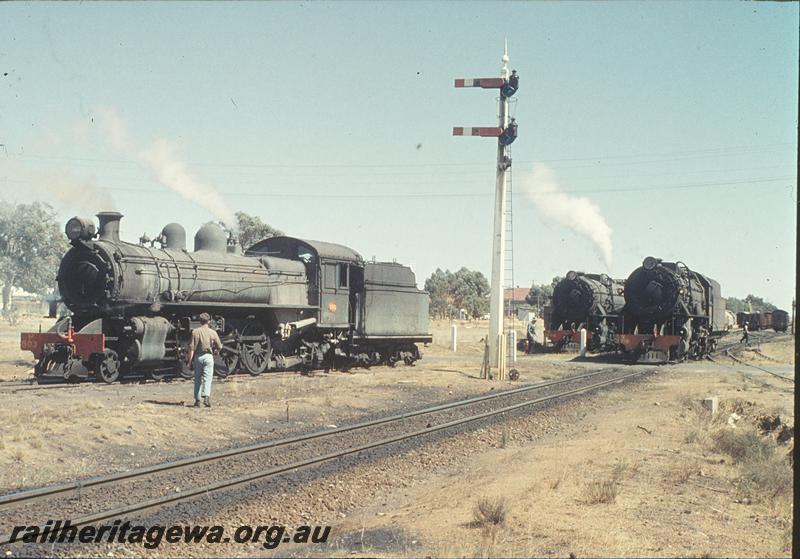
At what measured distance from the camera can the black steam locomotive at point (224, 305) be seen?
56.8ft

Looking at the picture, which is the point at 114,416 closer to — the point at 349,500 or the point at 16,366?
the point at 349,500

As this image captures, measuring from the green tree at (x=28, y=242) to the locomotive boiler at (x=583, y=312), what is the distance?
47.3 metres

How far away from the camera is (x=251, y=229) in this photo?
62.3 metres

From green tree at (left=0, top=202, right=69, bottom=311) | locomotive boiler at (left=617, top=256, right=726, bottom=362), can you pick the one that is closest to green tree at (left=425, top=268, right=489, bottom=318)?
green tree at (left=0, top=202, right=69, bottom=311)

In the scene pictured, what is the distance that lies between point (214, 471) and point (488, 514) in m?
3.64

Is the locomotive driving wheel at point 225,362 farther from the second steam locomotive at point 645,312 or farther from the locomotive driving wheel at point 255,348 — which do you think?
the second steam locomotive at point 645,312

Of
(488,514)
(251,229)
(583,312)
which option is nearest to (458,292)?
(251,229)

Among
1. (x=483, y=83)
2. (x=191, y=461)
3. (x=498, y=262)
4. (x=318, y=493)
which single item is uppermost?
(x=483, y=83)

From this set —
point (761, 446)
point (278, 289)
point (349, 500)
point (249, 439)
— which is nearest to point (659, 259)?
point (278, 289)

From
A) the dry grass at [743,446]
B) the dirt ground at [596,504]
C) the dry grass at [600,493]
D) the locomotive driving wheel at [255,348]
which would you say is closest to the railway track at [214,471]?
the dirt ground at [596,504]

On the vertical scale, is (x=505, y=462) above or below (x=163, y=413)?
below

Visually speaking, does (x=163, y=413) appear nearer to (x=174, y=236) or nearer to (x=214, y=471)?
(x=214, y=471)

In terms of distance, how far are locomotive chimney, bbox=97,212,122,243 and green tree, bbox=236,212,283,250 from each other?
42350 millimetres

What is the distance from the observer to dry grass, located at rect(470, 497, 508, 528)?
23.7 feet
